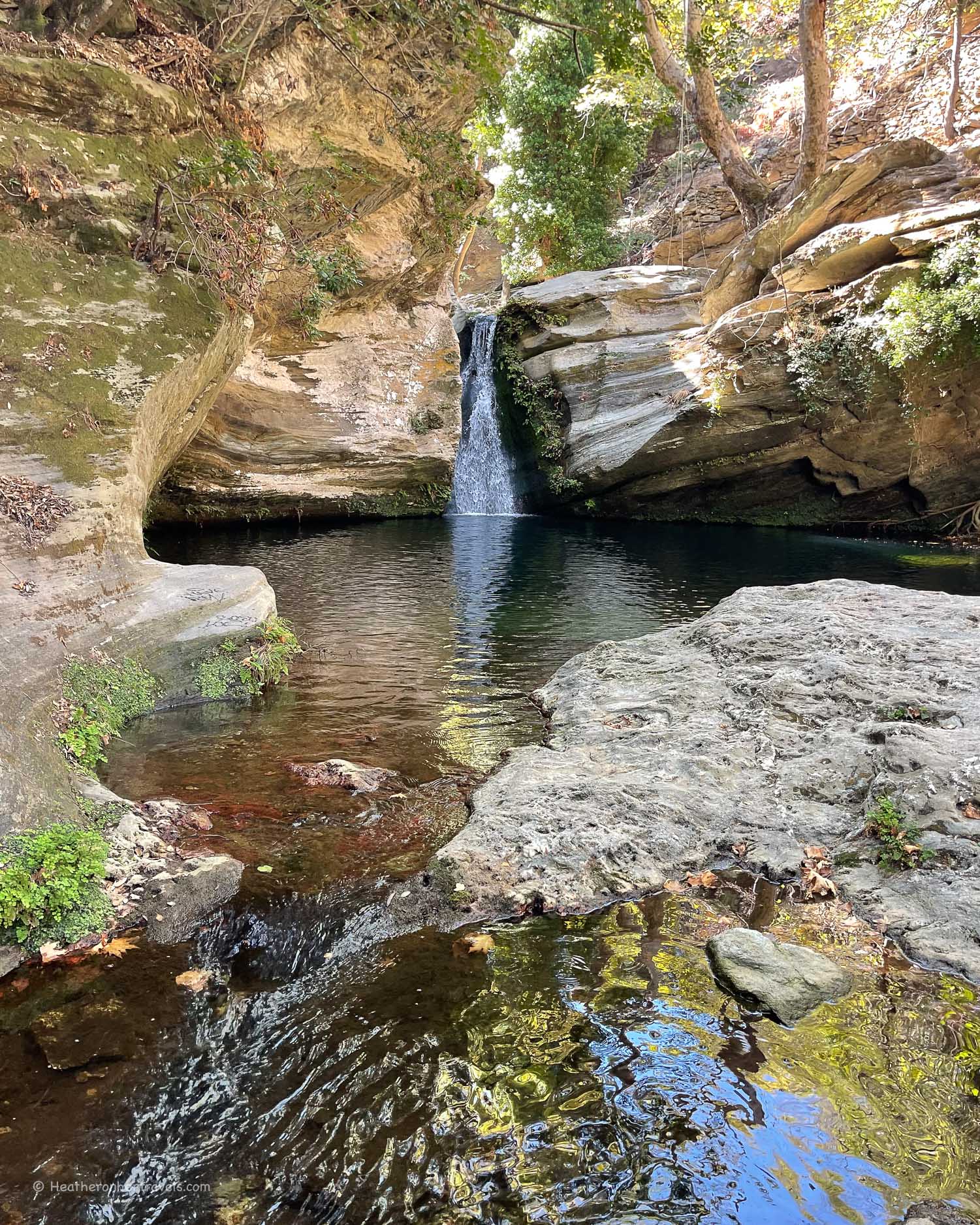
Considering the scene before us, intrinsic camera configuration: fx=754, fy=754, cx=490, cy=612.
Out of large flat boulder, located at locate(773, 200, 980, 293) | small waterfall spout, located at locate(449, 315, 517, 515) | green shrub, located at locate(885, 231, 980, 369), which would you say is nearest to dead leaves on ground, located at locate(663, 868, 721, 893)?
large flat boulder, located at locate(773, 200, 980, 293)

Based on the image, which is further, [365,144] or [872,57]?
[872,57]

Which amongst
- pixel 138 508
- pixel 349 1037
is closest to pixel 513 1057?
pixel 349 1037

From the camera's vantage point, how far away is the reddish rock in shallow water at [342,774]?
18.1 feet

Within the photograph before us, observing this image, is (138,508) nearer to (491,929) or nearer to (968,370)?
(491,929)

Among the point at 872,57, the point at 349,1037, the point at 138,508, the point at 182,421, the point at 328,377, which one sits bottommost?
the point at 349,1037

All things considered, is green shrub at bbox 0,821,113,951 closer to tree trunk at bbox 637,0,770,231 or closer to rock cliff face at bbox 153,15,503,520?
rock cliff face at bbox 153,15,503,520

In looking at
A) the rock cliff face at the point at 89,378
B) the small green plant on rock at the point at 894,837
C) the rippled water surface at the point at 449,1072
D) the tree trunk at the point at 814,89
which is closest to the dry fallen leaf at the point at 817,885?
the rippled water surface at the point at 449,1072

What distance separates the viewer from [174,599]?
733 cm

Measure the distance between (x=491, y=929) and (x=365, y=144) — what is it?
1349 cm

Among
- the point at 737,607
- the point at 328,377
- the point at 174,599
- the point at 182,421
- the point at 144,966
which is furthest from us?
the point at 328,377

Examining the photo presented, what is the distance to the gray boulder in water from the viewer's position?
3.26 metres

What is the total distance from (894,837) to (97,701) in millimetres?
5911

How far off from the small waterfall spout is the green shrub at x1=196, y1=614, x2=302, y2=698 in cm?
1658

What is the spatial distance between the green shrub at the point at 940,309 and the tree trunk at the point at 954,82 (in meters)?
4.99
